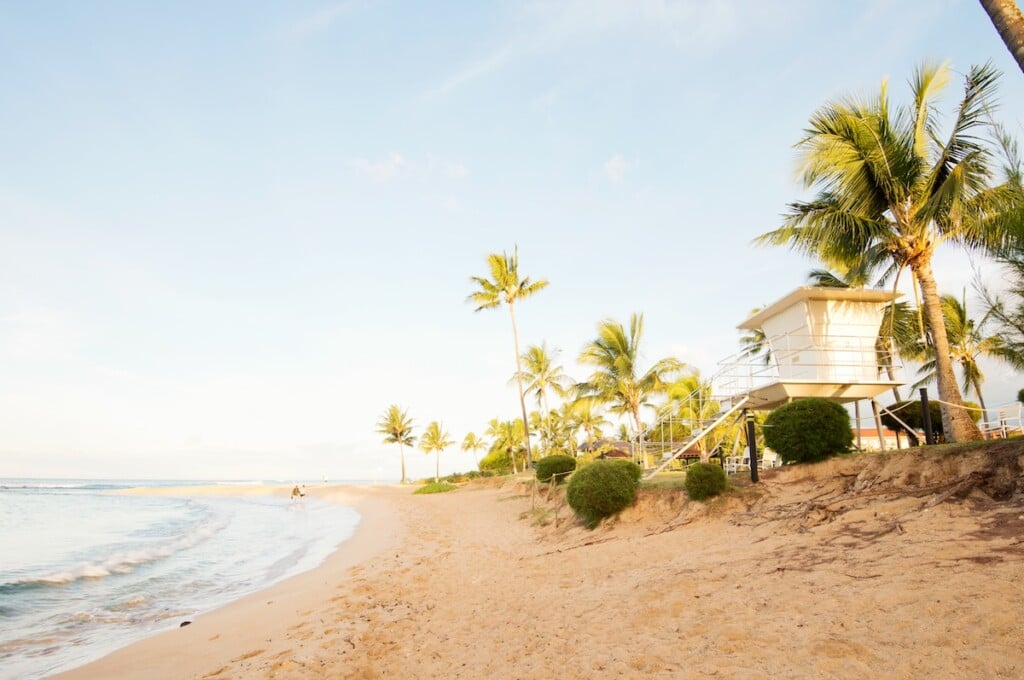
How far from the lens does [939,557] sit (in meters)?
5.95

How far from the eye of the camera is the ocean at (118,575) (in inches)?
322

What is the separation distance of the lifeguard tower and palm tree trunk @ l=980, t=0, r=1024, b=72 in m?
9.11

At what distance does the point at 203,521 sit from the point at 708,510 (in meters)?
26.9

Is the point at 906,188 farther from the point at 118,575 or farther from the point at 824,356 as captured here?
the point at 118,575

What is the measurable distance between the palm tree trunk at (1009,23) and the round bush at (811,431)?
7.02 metres

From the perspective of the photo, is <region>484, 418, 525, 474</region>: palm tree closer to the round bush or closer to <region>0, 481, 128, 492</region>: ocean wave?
the round bush

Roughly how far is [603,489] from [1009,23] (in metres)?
10.3

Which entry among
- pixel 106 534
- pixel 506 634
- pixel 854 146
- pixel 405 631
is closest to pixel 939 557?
pixel 506 634

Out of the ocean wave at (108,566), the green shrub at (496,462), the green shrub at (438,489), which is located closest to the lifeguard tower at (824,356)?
the ocean wave at (108,566)

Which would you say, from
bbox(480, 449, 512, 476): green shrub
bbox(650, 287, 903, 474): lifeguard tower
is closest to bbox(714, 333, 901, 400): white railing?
bbox(650, 287, 903, 474): lifeguard tower

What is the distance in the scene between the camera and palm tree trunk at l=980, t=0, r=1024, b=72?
5480mm

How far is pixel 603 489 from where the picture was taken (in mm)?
12977

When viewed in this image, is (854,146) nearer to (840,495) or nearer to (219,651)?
(840,495)

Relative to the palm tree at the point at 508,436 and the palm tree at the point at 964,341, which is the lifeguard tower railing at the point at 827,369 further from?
the palm tree at the point at 508,436
